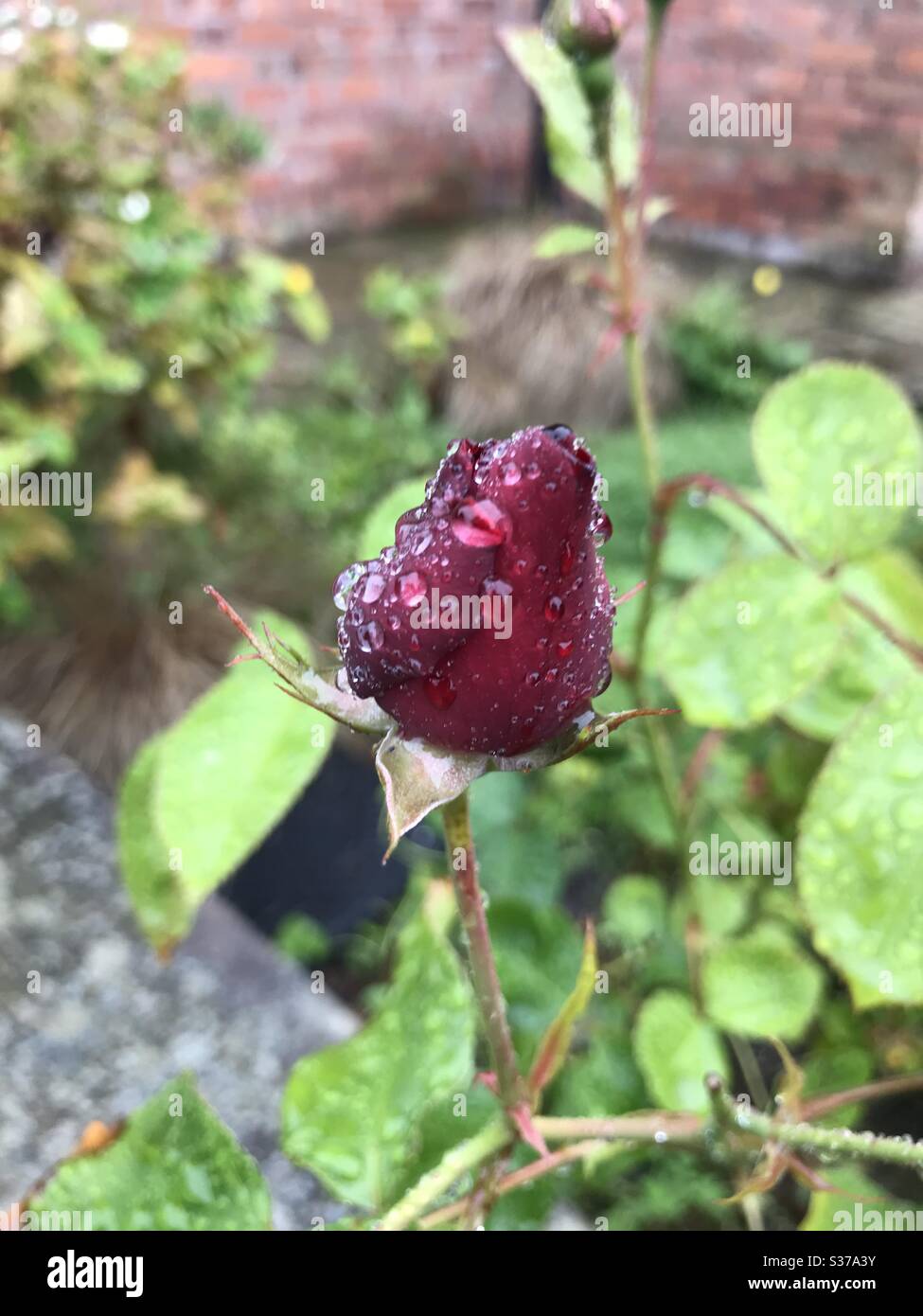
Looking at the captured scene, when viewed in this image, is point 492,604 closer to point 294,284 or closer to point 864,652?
point 864,652

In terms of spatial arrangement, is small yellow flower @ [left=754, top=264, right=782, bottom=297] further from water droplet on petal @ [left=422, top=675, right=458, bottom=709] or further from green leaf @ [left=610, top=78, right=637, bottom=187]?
water droplet on petal @ [left=422, top=675, right=458, bottom=709]

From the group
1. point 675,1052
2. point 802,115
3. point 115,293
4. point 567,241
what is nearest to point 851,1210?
point 675,1052

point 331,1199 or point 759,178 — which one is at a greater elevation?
point 759,178

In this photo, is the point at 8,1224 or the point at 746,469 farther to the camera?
the point at 746,469

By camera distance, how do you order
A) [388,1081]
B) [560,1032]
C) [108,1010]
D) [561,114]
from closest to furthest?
[560,1032], [388,1081], [561,114], [108,1010]

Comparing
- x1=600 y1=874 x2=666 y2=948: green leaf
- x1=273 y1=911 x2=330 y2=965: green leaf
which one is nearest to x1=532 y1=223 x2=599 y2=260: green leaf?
x1=600 y1=874 x2=666 y2=948: green leaf

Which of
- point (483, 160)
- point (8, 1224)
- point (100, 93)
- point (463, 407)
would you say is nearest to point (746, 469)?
point (463, 407)

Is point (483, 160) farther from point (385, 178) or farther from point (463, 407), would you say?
point (463, 407)
